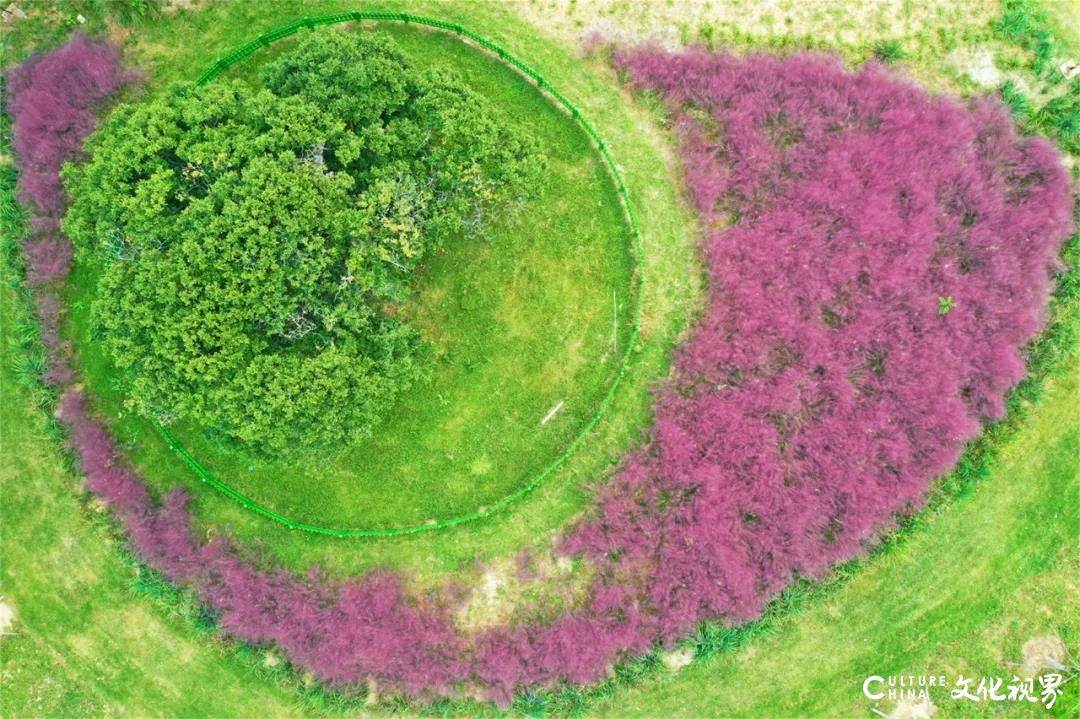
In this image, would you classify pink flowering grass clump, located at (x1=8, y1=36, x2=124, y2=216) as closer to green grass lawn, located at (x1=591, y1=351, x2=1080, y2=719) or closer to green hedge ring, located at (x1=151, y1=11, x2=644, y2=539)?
green hedge ring, located at (x1=151, y1=11, x2=644, y2=539)

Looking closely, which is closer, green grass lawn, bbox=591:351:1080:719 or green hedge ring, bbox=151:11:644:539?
green hedge ring, bbox=151:11:644:539

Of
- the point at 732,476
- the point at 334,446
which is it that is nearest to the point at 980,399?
the point at 732,476

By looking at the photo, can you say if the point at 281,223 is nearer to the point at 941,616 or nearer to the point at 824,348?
the point at 824,348

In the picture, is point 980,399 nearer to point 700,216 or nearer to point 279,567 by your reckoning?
point 700,216

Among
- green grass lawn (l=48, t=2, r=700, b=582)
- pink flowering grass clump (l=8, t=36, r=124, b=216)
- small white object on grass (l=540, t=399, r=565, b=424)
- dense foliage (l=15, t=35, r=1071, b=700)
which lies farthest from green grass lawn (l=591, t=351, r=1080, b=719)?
pink flowering grass clump (l=8, t=36, r=124, b=216)

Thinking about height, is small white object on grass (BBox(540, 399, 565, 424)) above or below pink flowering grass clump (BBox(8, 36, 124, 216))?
below

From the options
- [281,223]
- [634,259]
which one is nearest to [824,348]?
[634,259]
